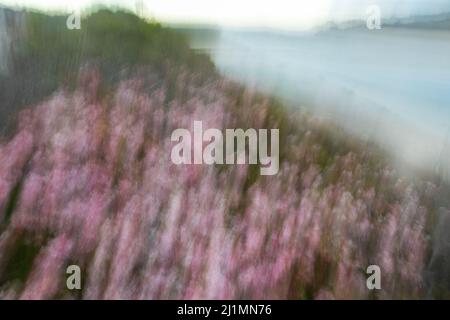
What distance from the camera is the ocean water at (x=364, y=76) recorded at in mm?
3814

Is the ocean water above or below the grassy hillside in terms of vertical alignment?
above

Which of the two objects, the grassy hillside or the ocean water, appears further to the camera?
the ocean water

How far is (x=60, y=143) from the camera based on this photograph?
12.3 feet

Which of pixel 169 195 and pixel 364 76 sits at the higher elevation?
pixel 364 76

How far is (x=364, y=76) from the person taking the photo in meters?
3.85

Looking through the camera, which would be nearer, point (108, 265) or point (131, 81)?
point (108, 265)

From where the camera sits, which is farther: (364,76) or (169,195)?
(364,76)

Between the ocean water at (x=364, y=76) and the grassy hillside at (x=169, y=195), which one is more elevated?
the ocean water at (x=364, y=76)

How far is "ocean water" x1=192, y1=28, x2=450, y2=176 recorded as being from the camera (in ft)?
12.5

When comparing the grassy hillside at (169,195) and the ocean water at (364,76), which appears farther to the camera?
the ocean water at (364,76)

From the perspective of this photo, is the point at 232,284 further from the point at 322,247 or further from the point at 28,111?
the point at 28,111

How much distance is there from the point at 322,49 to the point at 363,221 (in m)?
1.16
